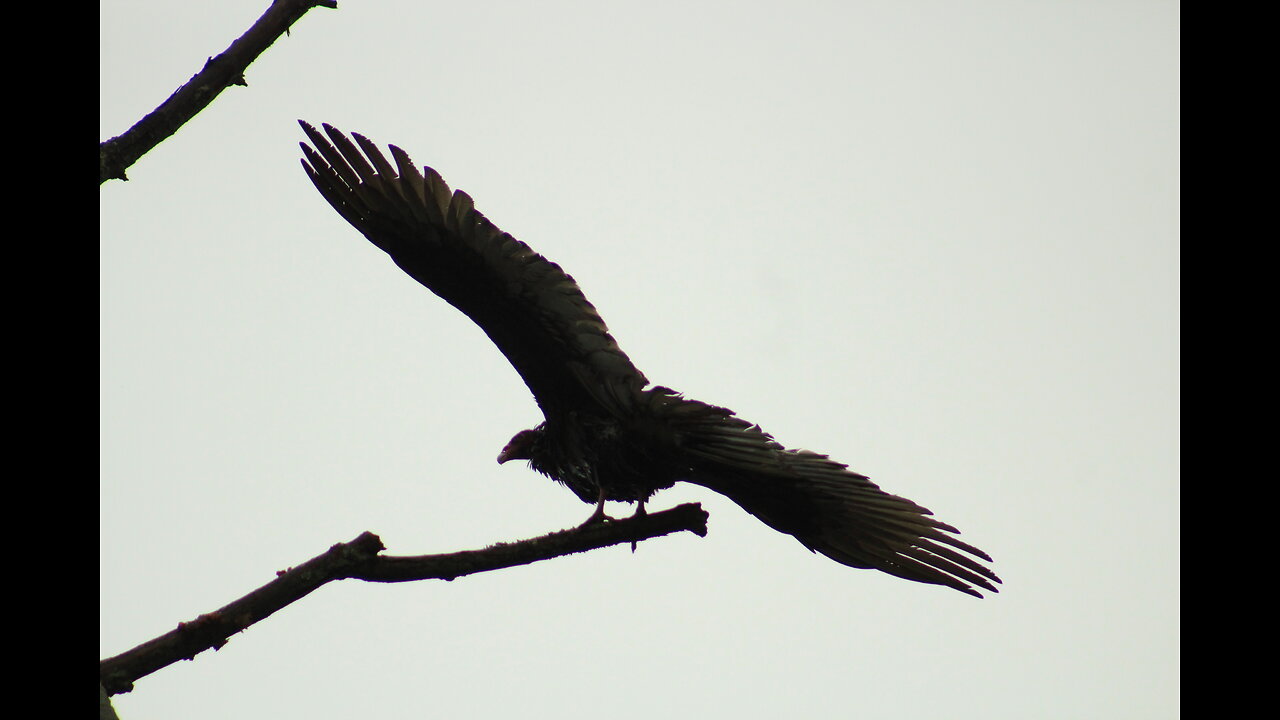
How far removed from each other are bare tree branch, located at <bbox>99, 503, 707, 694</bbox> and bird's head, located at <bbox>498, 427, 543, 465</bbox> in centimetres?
167

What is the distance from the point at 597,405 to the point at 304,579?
1.85 m

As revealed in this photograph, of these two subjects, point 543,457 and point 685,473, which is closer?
point 685,473

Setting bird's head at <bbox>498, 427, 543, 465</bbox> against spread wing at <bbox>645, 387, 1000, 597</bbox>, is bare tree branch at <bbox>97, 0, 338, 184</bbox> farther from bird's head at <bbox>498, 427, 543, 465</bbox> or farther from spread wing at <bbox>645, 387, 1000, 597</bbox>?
bird's head at <bbox>498, 427, 543, 465</bbox>

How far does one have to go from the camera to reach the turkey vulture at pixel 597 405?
4.68 meters

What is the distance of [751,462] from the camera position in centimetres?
459

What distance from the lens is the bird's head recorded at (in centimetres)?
552

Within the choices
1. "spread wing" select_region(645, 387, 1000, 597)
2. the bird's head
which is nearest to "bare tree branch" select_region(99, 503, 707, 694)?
"spread wing" select_region(645, 387, 1000, 597)
